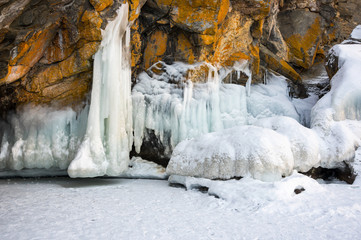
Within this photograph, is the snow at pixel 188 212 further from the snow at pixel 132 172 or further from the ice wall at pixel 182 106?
the ice wall at pixel 182 106

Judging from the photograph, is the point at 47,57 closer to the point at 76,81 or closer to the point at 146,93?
the point at 76,81

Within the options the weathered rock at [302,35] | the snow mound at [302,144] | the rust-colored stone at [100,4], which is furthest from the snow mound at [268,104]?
the rust-colored stone at [100,4]

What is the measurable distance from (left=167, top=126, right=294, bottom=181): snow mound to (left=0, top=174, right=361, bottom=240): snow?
320 millimetres

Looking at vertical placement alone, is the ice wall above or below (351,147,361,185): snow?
above

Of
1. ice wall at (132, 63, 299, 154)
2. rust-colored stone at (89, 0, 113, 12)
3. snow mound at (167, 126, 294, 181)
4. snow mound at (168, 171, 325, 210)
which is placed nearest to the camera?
snow mound at (168, 171, 325, 210)

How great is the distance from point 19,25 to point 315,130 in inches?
288

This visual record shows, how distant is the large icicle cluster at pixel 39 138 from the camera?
7.98m

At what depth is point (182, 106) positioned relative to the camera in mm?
9055

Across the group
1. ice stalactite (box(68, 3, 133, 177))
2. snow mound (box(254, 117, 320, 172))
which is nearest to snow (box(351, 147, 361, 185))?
snow mound (box(254, 117, 320, 172))

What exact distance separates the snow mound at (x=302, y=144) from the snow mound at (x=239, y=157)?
1.40 ft

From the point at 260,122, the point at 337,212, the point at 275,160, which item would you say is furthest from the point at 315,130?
the point at 337,212

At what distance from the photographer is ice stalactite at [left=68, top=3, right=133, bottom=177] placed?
280 inches

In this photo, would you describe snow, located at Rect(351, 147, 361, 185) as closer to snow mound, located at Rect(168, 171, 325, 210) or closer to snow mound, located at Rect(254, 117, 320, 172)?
snow mound, located at Rect(254, 117, 320, 172)

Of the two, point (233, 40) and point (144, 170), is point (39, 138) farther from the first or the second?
point (233, 40)
